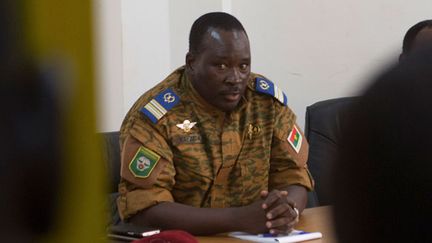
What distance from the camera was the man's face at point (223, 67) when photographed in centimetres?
232

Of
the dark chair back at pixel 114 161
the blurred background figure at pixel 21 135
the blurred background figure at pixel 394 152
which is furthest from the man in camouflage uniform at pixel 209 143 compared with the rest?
the blurred background figure at pixel 21 135

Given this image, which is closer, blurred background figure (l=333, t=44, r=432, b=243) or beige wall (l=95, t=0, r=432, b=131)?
blurred background figure (l=333, t=44, r=432, b=243)

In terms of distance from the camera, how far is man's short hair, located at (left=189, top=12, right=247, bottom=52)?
2354 mm

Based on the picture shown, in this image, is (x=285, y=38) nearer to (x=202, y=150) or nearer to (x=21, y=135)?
(x=202, y=150)

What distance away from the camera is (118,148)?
243 centimetres

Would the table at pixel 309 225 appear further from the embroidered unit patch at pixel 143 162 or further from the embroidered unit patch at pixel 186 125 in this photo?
the embroidered unit patch at pixel 186 125

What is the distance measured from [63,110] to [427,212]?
18 cm

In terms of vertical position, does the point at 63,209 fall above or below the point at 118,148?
above

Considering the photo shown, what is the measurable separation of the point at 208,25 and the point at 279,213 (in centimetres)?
68

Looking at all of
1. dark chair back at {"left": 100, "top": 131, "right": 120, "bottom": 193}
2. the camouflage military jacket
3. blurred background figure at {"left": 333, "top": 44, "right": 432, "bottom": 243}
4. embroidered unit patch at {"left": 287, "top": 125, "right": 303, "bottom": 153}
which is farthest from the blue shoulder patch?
blurred background figure at {"left": 333, "top": 44, "right": 432, "bottom": 243}

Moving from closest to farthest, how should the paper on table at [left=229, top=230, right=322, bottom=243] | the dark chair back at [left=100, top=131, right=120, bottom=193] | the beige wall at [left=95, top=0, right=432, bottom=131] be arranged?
the paper on table at [left=229, top=230, right=322, bottom=243] < the dark chair back at [left=100, top=131, right=120, bottom=193] < the beige wall at [left=95, top=0, right=432, bottom=131]

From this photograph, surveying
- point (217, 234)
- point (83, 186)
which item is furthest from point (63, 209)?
point (217, 234)

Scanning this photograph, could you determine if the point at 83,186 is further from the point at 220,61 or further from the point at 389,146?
the point at 220,61

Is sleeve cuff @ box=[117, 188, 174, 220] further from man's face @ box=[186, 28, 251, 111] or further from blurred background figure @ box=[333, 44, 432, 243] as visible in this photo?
blurred background figure @ box=[333, 44, 432, 243]
